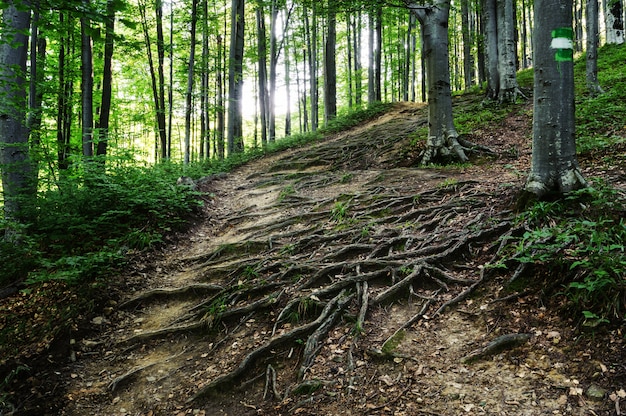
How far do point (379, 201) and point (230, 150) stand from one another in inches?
435

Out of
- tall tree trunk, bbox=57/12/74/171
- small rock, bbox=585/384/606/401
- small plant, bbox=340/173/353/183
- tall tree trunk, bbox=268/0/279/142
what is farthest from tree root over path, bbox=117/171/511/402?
tall tree trunk, bbox=268/0/279/142

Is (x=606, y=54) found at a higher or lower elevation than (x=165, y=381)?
higher

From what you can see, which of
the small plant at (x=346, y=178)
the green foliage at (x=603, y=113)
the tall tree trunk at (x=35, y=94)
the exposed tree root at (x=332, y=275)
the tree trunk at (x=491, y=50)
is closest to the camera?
the exposed tree root at (x=332, y=275)

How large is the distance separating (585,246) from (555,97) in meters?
1.97

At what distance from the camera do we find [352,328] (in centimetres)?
403

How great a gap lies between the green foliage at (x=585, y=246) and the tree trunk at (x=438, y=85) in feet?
14.1

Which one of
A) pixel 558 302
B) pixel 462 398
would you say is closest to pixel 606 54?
pixel 558 302

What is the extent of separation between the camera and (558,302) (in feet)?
11.4

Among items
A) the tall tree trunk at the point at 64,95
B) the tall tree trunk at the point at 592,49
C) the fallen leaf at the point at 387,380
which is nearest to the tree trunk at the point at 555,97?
the fallen leaf at the point at 387,380

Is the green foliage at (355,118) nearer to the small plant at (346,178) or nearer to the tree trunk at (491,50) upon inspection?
the tree trunk at (491,50)

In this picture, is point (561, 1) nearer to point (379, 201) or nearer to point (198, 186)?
point (379, 201)

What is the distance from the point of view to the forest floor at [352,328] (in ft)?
10.1

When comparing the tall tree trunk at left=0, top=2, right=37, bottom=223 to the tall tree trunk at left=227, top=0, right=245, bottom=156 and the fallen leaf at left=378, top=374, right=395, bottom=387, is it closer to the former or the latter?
the fallen leaf at left=378, top=374, right=395, bottom=387

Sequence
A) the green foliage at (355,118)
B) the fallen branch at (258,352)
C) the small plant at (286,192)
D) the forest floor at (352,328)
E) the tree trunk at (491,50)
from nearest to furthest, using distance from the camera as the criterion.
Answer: the forest floor at (352,328) → the fallen branch at (258,352) → the small plant at (286,192) → the tree trunk at (491,50) → the green foliage at (355,118)
